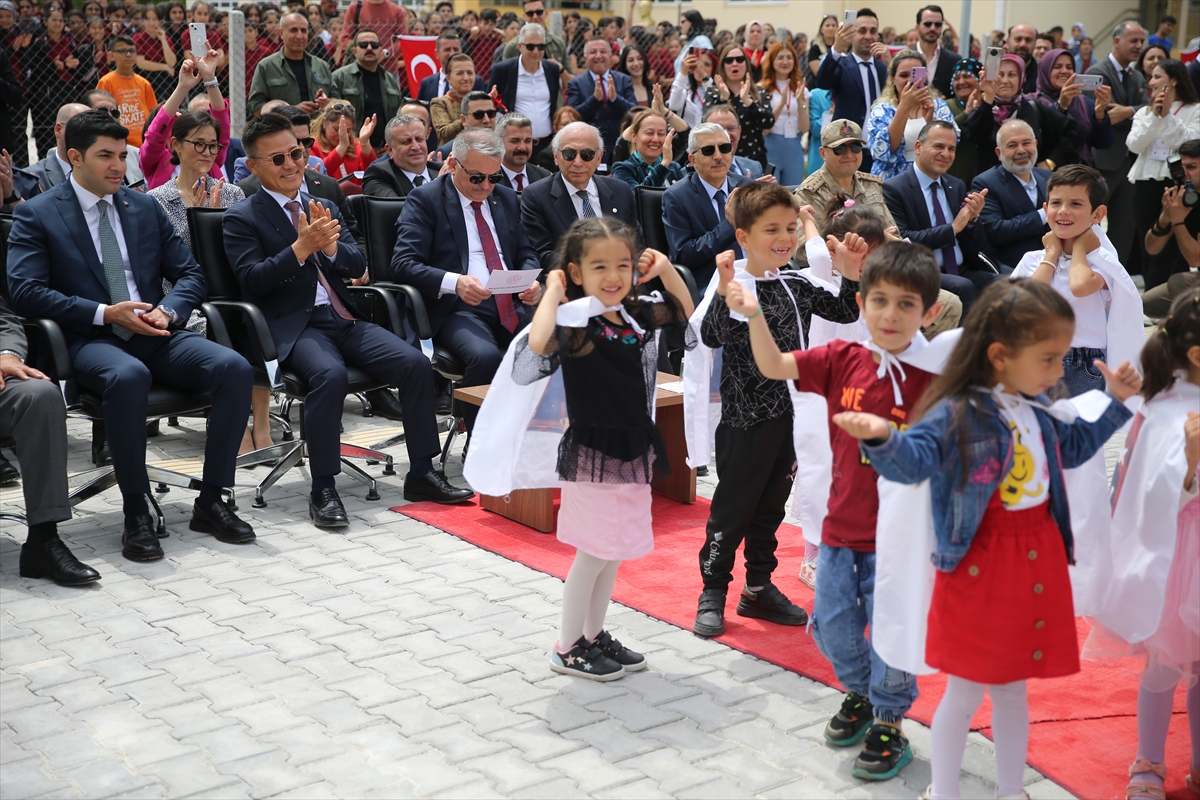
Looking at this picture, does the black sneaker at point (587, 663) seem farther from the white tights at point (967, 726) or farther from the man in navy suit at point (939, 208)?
the man in navy suit at point (939, 208)

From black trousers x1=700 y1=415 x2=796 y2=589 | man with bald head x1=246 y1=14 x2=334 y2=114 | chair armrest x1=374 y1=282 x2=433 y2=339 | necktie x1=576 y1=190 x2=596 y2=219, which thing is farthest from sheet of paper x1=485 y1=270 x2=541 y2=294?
man with bald head x1=246 y1=14 x2=334 y2=114

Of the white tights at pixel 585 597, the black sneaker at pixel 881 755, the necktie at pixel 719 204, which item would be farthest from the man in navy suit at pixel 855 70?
the black sneaker at pixel 881 755

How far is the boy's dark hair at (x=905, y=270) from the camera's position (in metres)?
2.85

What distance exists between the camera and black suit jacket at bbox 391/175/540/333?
577 centimetres

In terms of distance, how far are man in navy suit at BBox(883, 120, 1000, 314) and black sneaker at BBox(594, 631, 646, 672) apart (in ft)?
11.8

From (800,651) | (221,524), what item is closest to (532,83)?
(221,524)

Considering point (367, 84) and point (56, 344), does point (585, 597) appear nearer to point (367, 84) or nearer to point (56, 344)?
point (56, 344)

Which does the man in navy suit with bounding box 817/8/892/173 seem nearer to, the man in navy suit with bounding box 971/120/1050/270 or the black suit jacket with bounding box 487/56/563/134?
the black suit jacket with bounding box 487/56/563/134

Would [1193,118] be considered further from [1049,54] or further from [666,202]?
[666,202]

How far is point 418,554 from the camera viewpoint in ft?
15.5

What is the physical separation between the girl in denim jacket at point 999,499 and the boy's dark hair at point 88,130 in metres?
3.69

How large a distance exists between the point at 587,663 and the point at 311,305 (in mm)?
2549

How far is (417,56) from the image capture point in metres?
9.56

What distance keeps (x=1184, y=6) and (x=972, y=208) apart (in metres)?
22.4
